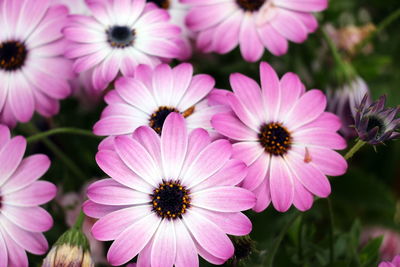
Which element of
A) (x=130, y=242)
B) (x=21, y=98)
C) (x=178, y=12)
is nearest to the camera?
(x=130, y=242)

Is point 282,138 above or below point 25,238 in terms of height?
above

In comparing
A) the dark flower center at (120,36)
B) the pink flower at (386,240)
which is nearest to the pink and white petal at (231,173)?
the dark flower center at (120,36)

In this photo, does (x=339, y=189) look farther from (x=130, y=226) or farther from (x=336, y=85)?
(x=130, y=226)

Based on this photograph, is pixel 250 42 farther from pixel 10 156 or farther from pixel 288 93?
pixel 10 156

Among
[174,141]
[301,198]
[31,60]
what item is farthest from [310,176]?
[31,60]

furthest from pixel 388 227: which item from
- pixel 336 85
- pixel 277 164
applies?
pixel 277 164

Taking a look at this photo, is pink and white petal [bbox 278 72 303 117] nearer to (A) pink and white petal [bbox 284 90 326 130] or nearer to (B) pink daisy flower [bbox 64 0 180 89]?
(A) pink and white petal [bbox 284 90 326 130]
